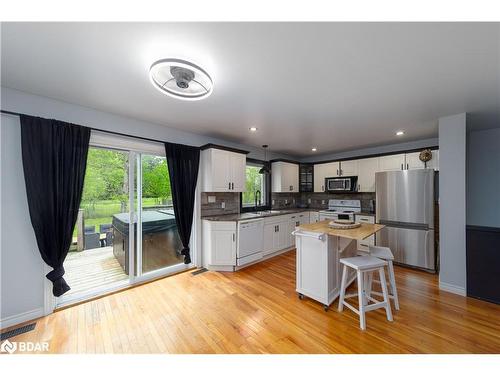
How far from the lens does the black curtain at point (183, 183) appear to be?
9.96 ft

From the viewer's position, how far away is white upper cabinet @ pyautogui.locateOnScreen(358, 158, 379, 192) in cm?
419

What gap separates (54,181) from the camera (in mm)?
2059

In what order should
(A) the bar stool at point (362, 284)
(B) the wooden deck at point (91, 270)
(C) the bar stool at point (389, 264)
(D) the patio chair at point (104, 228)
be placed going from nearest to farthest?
(A) the bar stool at point (362, 284) < (C) the bar stool at point (389, 264) < (B) the wooden deck at point (91, 270) < (D) the patio chair at point (104, 228)

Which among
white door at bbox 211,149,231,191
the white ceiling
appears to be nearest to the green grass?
the white ceiling

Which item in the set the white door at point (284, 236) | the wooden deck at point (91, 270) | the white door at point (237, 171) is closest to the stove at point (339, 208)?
the white door at point (284, 236)

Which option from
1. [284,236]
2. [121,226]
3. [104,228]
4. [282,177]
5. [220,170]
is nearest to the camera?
[104,228]

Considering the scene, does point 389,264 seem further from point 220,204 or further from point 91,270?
point 91,270

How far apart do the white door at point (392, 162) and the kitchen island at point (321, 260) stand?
89.8 inches

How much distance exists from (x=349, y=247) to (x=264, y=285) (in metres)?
1.36

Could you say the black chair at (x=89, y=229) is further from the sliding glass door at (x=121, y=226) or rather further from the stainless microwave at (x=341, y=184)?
the stainless microwave at (x=341, y=184)

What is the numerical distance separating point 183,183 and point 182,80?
6.22 ft

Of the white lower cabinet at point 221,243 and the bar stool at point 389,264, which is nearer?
the bar stool at point 389,264

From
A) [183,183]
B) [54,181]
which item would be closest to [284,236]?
[183,183]
